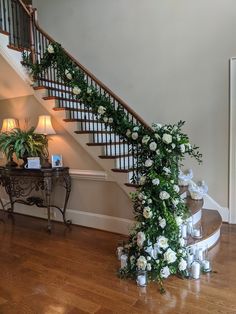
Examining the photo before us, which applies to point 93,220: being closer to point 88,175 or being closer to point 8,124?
point 88,175

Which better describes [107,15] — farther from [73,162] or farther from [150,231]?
[150,231]

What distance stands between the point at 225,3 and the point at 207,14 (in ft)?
0.86

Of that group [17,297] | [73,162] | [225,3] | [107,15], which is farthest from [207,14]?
[17,297]

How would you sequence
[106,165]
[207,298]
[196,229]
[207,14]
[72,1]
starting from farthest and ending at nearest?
[72,1]
[207,14]
[106,165]
[196,229]
[207,298]

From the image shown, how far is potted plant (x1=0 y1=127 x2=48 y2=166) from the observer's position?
380cm

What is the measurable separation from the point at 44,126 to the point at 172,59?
227 centimetres

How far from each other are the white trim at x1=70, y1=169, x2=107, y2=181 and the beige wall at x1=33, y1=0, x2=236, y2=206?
1.40 metres

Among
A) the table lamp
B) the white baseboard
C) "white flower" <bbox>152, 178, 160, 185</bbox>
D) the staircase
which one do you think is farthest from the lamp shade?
"white flower" <bbox>152, 178, 160, 185</bbox>

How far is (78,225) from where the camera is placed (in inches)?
156

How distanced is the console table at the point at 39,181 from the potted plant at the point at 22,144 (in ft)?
0.83

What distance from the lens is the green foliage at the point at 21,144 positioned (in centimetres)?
380

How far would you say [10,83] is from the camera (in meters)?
4.03

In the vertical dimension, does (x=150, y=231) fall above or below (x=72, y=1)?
below

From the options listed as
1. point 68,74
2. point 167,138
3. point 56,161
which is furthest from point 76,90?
point 167,138
